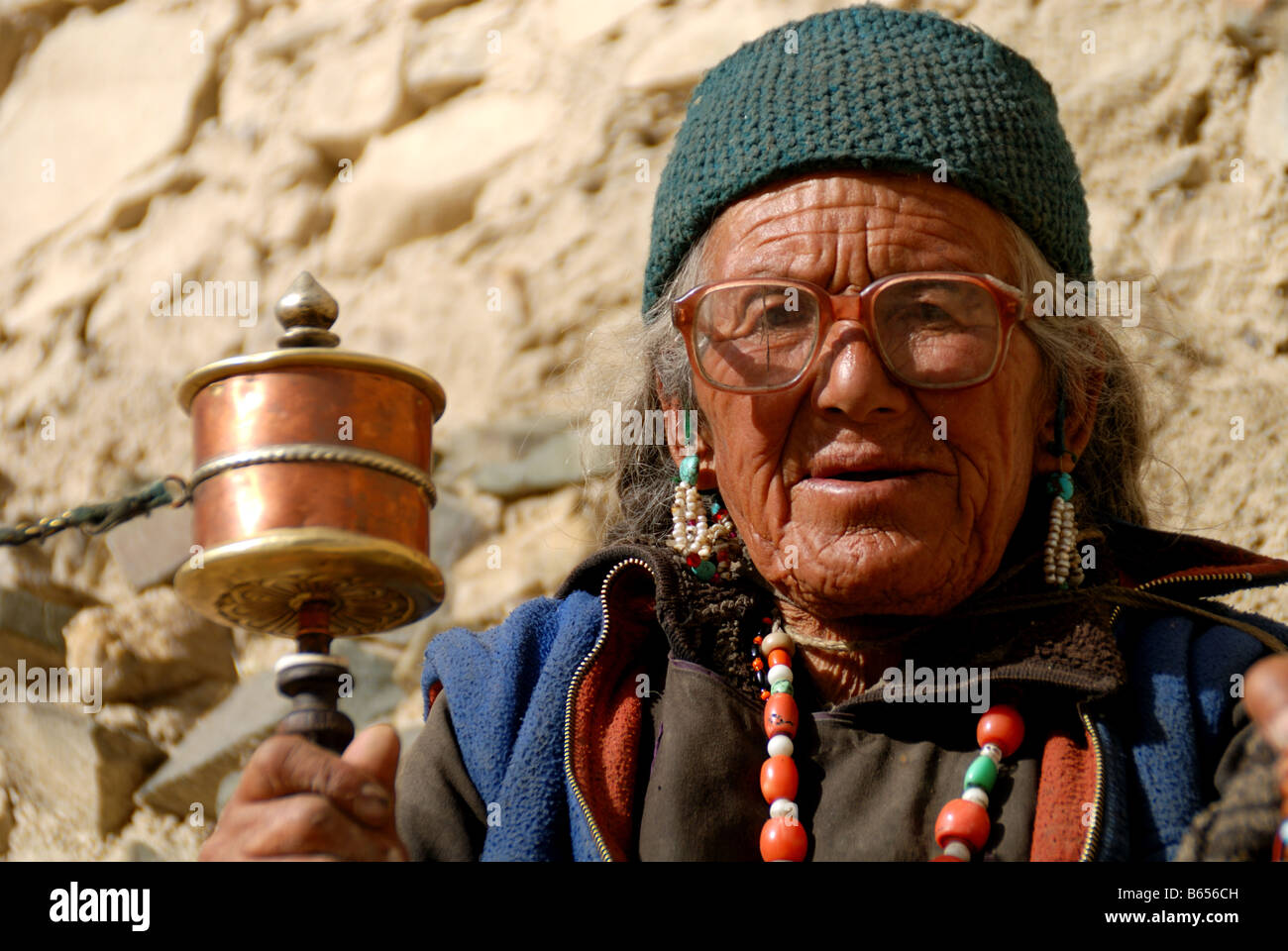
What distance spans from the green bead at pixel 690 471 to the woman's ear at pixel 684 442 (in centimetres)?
1

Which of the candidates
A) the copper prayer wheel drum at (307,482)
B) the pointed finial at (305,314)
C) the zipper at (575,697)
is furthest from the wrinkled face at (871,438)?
the pointed finial at (305,314)

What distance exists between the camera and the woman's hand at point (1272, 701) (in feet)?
4.58

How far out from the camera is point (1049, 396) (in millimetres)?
2314

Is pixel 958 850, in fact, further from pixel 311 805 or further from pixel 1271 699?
pixel 311 805

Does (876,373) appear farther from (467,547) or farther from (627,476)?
(467,547)

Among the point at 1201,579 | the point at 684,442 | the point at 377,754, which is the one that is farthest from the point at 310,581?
the point at 1201,579

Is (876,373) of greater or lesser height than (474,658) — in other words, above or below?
above

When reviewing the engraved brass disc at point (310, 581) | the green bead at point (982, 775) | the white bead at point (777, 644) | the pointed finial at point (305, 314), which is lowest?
the green bead at point (982, 775)

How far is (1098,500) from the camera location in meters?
2.53

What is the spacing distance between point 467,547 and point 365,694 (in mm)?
497

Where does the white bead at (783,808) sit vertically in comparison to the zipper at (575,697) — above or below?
below

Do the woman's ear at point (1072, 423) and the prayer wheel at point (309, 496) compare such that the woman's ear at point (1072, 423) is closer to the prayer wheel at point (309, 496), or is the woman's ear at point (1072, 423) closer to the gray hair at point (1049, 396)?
the gray hair at point (1049, 396)
